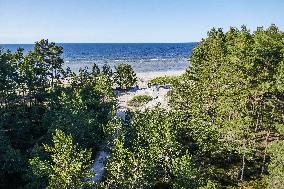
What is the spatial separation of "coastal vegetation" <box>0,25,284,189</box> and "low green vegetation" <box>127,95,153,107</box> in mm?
17968

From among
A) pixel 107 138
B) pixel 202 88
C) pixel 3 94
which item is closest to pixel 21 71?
pixel 3 94

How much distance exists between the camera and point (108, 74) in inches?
3408

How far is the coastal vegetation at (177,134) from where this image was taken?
33375mm

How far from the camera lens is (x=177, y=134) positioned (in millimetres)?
A: 42719

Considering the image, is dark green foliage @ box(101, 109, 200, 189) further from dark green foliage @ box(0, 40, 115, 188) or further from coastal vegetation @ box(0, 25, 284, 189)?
dark green foliage @ box(0, 40, 115, 188)

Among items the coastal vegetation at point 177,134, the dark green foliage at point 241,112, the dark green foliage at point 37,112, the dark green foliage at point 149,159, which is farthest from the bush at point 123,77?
the dark green foliage at point 149,159

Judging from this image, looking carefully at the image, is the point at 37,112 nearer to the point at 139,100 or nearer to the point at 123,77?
the point at 139,100

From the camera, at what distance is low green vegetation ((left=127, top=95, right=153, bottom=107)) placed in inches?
3051

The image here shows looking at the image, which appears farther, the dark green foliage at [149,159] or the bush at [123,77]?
the bush at [123,77]

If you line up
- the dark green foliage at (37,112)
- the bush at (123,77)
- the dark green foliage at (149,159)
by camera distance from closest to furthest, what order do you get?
the dark green foliage at (149,159)
the dark green foliage at (37,112)
the bush at (123,77)

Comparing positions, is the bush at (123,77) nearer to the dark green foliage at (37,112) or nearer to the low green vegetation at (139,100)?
the low green vegetation at (139,100)

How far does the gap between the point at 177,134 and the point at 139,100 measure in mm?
36592

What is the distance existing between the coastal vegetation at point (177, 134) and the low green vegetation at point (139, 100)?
58.9 ft

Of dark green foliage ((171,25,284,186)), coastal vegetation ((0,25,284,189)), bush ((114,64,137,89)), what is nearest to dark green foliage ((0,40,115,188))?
coastal vegetation ((0,25,284,189))
